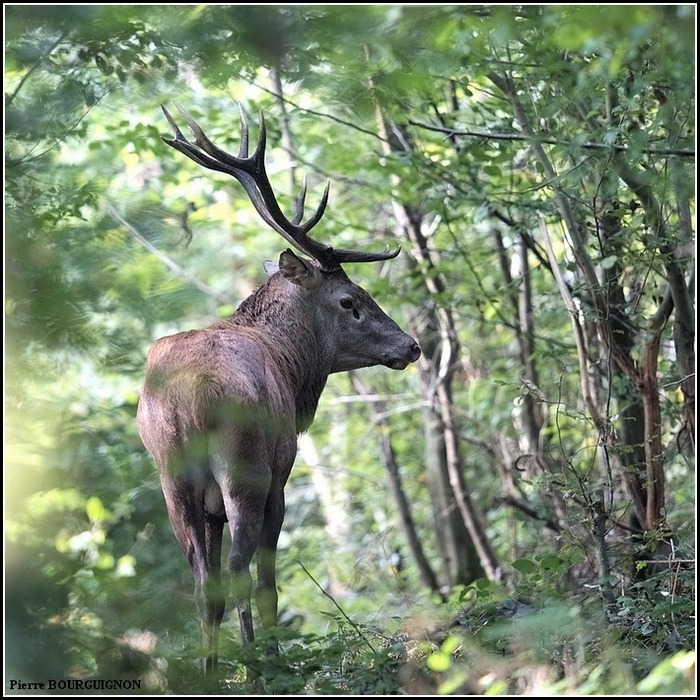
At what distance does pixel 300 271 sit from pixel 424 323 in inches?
202

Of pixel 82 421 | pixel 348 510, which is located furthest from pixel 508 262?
pixel 82 421

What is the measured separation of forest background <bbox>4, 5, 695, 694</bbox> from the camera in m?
3.18

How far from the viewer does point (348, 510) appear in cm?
1429

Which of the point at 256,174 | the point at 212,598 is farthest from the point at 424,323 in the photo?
the point at 212,598

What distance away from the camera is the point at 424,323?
11.4 meters

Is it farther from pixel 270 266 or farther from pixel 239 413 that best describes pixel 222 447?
pixel 270 266

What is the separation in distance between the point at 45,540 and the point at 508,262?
300 inches

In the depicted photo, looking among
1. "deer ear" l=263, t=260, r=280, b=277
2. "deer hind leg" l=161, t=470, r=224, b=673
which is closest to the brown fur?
"deer hind leg" l=161, t=470, r=224, b=673

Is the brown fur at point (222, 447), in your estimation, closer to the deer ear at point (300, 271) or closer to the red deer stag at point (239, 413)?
the red deer stag at point (239, 413)

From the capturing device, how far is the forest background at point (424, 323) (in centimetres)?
318

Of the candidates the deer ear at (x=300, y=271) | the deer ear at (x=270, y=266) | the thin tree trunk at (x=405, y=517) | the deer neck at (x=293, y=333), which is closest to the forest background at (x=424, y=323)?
the thin tree trunk at (x=405, y=517)

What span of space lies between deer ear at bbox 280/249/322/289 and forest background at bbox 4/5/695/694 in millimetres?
736

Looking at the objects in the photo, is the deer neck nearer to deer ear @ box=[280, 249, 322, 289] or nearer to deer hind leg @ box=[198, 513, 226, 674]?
deer ear @ box=[280, 249, 322, 289]

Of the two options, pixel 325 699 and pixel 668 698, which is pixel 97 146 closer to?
pixel 325 699
